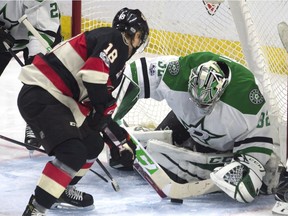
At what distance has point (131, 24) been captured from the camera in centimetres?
281

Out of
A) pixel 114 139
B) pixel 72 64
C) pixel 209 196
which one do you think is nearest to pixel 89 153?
pixel 114 139

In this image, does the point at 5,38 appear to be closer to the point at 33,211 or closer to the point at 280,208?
the point at 33,211

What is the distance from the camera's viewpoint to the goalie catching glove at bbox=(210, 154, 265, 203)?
10.1ft

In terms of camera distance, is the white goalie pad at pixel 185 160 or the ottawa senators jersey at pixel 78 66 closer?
the ottawa senators jersey at pixel 78 66

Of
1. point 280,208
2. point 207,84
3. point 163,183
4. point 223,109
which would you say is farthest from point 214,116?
point 280,208

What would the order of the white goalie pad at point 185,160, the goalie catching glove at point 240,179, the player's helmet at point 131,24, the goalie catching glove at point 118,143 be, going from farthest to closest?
the white goalie pad at point 185,160 < the goalie catching glove at point 240,179 < the goalie catching glove at point 118,143 < the player's helmet at point 131,24

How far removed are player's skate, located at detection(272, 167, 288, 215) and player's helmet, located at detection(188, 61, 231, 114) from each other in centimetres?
36

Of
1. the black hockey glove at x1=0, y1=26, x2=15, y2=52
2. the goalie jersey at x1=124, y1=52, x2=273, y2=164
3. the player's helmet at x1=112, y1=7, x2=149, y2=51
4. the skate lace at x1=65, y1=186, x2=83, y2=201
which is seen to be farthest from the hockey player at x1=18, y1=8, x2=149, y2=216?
the black hockey glove at x1=0, y1=26, x2=15, y2=52

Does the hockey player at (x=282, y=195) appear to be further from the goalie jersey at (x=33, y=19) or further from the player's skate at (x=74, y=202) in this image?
the goalie jersey at (x=33, y=19)

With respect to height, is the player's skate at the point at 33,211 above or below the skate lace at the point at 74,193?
above

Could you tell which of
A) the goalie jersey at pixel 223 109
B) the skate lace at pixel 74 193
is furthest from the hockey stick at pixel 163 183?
the skate lace at pixel 74 193

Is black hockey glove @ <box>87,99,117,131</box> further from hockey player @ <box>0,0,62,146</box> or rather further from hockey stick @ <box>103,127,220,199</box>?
hockey player @ <box>0,0,62,146</box>

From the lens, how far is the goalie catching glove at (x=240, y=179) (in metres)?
3.08

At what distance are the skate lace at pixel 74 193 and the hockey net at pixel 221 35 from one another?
78 centimetres
